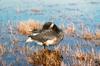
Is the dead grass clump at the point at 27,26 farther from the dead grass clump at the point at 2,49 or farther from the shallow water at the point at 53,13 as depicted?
the dead grass clump at the point at 2,49

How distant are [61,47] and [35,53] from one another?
2.43 feet

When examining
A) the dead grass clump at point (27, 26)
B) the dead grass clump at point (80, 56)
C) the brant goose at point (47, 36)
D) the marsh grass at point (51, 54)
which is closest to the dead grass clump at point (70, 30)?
the marsh grass at point (51, 54)

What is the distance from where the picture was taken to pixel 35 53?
8.20 m

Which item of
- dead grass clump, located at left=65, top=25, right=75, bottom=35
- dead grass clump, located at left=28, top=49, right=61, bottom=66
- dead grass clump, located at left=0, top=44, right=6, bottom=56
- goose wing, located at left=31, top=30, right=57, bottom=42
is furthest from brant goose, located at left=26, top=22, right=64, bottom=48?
dead grass clump, located at left=65, top=25, right=75, bottom=35

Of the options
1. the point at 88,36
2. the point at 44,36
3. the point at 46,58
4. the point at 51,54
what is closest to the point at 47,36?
the point at 44,36

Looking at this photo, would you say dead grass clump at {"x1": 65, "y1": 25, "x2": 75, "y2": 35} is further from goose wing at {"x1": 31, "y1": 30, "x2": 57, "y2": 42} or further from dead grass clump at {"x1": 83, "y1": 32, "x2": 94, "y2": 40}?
goose wing at {"x1": 31, "y1": 30, "x2": 57, "y2": 42}

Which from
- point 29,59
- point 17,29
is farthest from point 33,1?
point 29,59

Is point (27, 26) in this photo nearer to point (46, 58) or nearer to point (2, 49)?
point (2, 49)

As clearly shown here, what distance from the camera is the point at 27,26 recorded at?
11000mm

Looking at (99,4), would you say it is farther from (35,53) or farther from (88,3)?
(35,53)

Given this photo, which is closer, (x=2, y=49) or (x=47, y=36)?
(x=47, y=36)

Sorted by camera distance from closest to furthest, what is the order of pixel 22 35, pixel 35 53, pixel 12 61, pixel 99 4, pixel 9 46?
pixel 12 61, pixel 35 53, pixel 9 46, pixel 22 35, pixel 99 4

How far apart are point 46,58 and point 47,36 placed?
54 cm

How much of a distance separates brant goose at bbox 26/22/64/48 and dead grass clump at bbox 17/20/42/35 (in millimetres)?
1779
